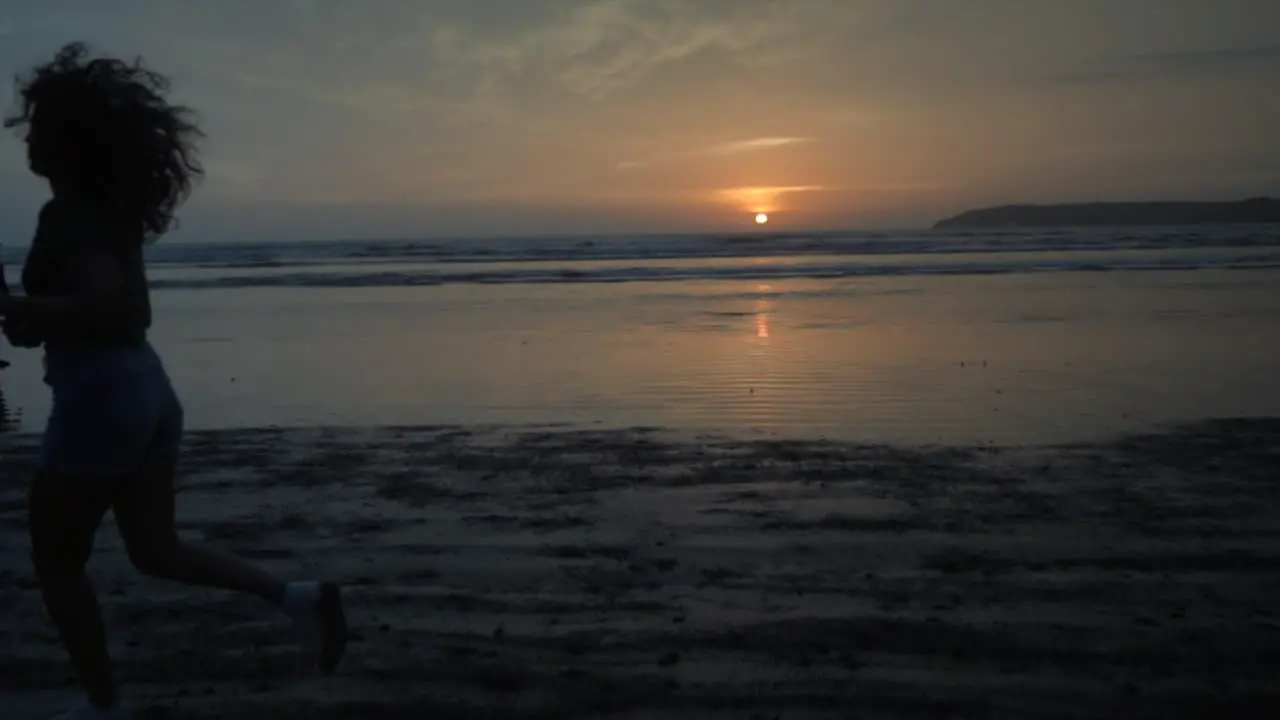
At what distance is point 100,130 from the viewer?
279 cm

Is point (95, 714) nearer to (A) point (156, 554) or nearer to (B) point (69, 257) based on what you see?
(A) point (156, 554)

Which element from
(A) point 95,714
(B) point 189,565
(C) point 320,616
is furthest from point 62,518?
(C) point 320,616

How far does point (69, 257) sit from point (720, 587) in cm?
257

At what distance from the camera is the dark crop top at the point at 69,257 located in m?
2.71

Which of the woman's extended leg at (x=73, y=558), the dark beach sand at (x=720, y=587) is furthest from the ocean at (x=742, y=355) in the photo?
the woman's extended leg at (x=73, y=558)

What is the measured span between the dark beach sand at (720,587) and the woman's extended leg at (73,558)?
1.05 feet

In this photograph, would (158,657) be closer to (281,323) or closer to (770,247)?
(281,323)

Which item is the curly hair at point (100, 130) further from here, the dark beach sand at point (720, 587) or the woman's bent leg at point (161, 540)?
the dark beach sand at point (720, 587)

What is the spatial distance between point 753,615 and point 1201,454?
396 cm

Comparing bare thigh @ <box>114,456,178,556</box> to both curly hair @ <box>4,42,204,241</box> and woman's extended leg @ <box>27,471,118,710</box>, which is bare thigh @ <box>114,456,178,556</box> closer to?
woman's extended leg @ <box>27,471,118,710</box>

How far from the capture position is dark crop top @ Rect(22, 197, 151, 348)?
2.71 metres

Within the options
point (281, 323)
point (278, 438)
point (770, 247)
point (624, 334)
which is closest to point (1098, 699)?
point (278, 438)

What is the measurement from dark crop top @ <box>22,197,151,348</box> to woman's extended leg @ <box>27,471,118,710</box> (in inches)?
13.9

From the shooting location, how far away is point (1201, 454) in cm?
665
